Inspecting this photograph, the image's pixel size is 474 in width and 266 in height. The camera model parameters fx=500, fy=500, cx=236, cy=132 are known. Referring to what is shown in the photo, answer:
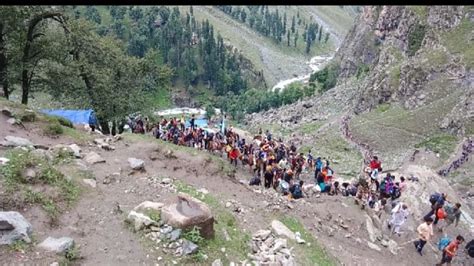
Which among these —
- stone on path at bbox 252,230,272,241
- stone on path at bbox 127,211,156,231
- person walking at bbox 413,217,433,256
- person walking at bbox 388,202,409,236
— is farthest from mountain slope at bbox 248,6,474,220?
stone on path at bbox 127,211,156,231

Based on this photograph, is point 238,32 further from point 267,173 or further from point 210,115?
point 267,173

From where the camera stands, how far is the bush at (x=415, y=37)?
8469cm

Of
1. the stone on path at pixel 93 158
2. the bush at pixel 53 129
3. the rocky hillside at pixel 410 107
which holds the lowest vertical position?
the rocky hillside at pixel 410 107

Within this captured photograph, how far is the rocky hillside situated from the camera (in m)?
58.0

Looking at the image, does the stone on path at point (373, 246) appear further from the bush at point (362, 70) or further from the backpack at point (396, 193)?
the bush at point (362, 70)

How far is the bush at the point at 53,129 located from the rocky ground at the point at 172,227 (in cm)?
29

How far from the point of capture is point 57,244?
13172 mm

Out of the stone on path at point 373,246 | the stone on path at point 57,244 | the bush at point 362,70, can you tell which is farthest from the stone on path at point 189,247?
the bush at point 362,70

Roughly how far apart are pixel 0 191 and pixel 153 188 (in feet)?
17.2

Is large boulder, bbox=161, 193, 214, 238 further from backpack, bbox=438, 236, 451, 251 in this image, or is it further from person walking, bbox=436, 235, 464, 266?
backpack, bbox=438, 236, 451, 251

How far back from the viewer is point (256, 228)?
17703 millimetres

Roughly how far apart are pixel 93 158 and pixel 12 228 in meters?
6.86

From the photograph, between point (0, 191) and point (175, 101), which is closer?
point (0, 191)
